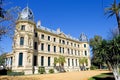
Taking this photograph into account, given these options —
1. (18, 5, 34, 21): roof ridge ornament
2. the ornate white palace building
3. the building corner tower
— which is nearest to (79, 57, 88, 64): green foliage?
the ornate white palace building

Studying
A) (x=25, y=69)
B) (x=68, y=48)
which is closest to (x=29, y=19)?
(x=25, y=69)

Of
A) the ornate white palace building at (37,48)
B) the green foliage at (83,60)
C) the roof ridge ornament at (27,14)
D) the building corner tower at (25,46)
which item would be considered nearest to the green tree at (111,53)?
the ornate white palace building at (37,48)

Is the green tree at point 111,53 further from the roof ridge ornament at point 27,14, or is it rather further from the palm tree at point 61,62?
the palm tree at point 61,62

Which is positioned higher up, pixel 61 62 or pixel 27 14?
pixel 27 14

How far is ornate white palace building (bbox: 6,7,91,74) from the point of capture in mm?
34125

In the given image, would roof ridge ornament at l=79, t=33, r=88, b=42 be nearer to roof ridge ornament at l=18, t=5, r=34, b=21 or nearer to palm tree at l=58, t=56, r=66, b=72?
palm tree at l=58, t=56, r=66, b=72

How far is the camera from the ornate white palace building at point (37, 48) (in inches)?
1344

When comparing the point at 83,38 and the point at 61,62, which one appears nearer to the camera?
the point at 61,62

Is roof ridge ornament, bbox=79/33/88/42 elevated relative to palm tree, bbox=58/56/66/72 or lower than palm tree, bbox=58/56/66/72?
elevated

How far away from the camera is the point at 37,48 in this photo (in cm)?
3953

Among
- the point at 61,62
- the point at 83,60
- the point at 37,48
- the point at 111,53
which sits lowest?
the point at 61,62

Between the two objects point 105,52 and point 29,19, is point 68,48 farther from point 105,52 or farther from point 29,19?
point 105,52

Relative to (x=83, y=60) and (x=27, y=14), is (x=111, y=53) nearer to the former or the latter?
(x=27, y=14)

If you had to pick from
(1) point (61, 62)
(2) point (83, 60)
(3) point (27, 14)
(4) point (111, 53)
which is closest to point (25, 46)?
(3) point (27, 14)
